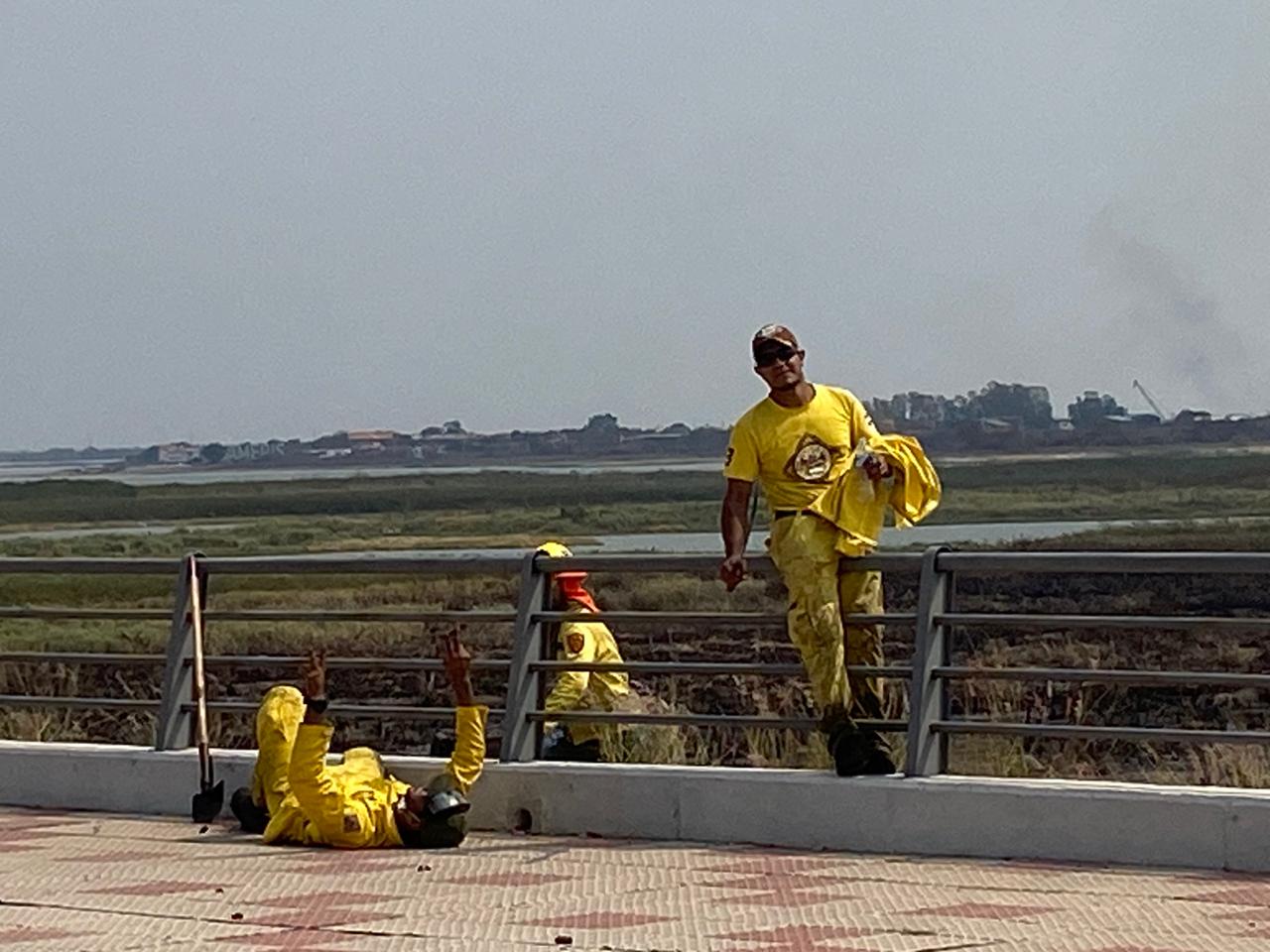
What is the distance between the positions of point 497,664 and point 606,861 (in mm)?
1757

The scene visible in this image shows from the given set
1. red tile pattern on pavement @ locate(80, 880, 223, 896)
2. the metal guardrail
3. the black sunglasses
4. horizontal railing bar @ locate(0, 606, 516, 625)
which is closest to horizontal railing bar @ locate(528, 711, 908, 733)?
the metal guardrail

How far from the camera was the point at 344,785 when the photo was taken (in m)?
11.6

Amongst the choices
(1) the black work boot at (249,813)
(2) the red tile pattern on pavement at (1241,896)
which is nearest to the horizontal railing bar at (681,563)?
(1) the black work boot at (249,813)

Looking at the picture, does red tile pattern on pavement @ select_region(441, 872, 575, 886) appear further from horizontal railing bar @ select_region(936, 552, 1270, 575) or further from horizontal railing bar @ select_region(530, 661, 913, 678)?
horizontal railing bar @ select_region(936, 552, 1270, 575)

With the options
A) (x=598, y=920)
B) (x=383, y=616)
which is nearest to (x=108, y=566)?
(x=383, y=616)

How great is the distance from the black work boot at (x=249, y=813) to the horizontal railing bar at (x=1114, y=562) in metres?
3.36

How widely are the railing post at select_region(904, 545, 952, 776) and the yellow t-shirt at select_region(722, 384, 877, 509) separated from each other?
1.91 feet

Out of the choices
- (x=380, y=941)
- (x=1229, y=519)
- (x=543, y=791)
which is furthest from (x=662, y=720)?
(x=1229, y=519)

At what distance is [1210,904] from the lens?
31.0 feet

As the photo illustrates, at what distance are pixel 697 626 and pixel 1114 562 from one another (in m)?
2.32

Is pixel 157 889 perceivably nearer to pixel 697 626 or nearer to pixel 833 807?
pixel 833 807

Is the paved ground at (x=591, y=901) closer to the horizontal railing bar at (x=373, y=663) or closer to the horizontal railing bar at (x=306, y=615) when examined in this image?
the horizontal railing bar at (x=373, y=663)

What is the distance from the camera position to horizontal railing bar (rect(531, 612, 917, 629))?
37.3ft

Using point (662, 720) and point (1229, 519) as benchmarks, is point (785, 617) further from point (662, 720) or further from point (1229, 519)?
point (1229, 519)
